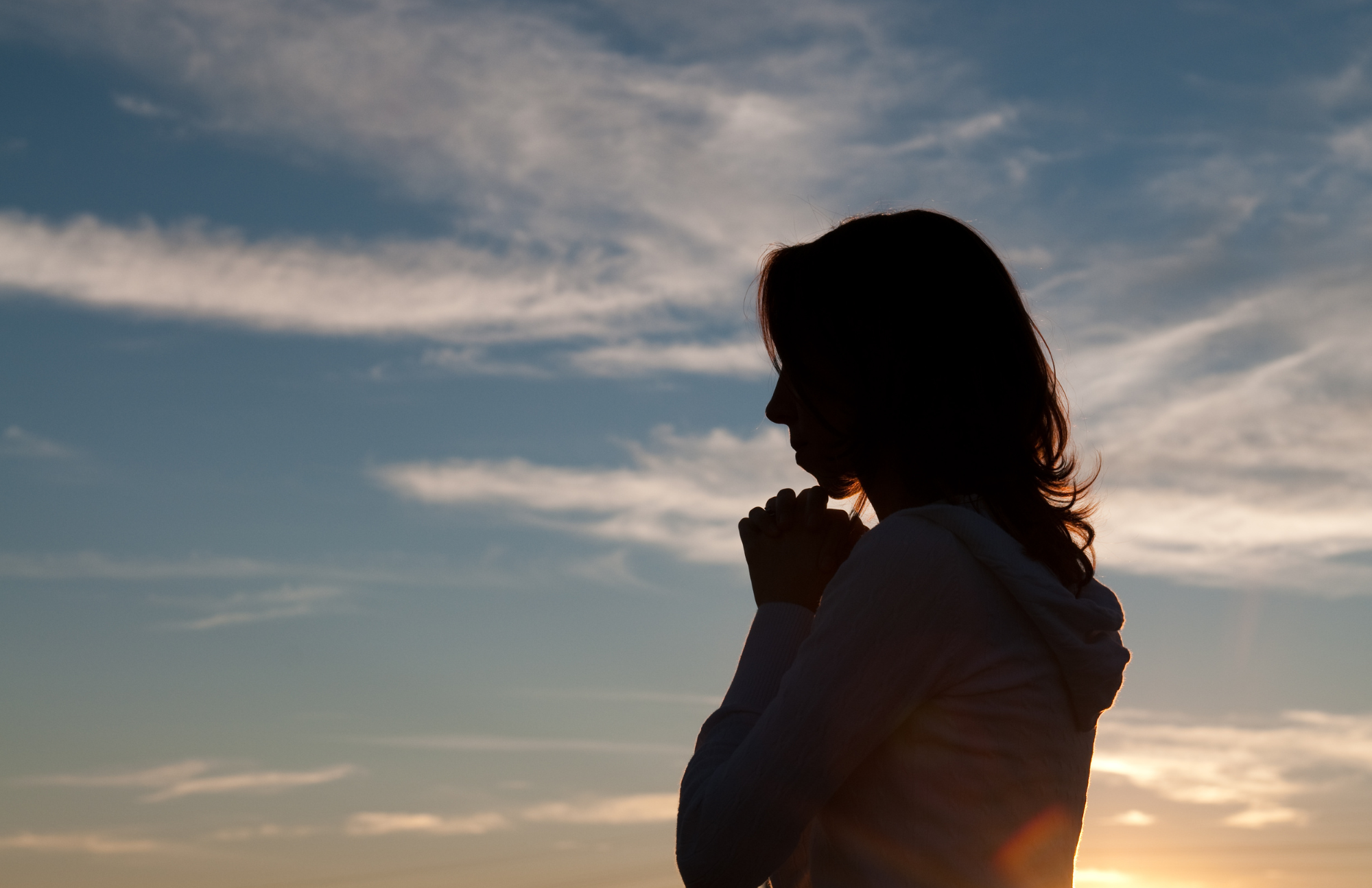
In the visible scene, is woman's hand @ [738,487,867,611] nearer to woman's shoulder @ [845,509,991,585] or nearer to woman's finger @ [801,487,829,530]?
woman's finger @ [801,487,829,530]

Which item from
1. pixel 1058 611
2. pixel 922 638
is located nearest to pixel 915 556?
pixel 922 638

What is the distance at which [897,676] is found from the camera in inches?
107

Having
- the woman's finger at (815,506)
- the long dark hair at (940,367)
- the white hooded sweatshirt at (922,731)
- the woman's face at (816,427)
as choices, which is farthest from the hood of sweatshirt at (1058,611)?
the woman's finger at (815,506)

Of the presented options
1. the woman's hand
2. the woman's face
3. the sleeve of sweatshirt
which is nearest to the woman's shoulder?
the sleeve of sweatshirt

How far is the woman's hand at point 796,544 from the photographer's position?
341cm

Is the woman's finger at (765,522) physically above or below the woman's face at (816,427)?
below

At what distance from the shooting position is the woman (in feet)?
8.93

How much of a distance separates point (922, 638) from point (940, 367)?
772 millimetres

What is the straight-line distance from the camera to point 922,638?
8.96 feet

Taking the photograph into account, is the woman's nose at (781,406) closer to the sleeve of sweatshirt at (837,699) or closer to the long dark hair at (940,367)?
the long dark hair at (940,367)

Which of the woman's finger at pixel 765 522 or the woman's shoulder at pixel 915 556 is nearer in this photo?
the woman's shoulder at pixel 915 556

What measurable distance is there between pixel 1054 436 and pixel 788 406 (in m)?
0.75

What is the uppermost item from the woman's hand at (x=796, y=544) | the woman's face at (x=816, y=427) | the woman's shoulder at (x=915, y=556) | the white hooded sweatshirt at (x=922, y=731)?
the woman's face at (x=816, y=427)

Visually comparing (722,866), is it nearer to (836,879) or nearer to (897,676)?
(836,879)
